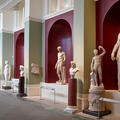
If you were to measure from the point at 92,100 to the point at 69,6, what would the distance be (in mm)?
4585

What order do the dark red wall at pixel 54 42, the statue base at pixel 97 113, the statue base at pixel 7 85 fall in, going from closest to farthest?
the statue base at pixel 97 113 < the dark red wall at pixel 54 42 < the statue base at pixel 7 85

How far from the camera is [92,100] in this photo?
6004mm

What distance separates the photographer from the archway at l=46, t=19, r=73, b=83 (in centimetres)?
928

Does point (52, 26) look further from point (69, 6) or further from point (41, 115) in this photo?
point (41, 115)

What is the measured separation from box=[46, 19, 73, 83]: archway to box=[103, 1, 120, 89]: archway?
2661mm

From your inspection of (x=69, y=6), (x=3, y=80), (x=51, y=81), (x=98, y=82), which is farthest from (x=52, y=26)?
(x=3, y=80)

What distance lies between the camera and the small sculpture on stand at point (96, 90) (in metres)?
5.90

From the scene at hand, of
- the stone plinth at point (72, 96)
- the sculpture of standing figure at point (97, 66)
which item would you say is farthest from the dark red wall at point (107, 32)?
the stone plinth at point (72, 96)

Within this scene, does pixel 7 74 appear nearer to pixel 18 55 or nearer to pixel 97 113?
pixel 18 55

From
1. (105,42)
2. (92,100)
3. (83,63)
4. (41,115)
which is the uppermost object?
(105,42)

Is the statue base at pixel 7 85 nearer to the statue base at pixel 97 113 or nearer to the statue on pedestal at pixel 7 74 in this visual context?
the statue on pedestal at pixel 7 74

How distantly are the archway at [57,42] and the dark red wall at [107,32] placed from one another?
2654 millimetres

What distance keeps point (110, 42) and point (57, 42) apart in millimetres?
3575

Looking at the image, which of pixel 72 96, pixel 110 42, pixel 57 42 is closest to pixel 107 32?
pixel 110 42
